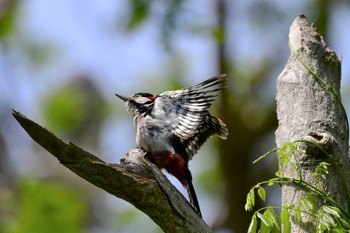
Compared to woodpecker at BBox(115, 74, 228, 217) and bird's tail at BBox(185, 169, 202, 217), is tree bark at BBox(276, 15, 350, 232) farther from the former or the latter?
bird's tail at BBox(185, 169, 202, 217)

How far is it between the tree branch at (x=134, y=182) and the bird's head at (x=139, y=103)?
1385 millimetres

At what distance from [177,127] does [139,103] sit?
53 centimetres

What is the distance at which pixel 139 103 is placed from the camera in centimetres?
509

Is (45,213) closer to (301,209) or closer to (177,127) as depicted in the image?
(177,127)

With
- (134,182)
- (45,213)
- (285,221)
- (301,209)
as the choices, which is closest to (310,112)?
(301,209)

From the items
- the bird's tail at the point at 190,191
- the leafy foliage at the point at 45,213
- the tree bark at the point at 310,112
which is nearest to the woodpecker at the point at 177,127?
the bird's tail at the point at 190,191

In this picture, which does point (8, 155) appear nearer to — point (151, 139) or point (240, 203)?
point (240, 203)

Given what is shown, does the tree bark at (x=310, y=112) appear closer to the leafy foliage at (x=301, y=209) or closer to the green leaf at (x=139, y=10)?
the leafy foliage at (x=301, y=209)

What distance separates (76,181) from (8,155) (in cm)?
96

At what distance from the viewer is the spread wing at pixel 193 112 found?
4.32 m

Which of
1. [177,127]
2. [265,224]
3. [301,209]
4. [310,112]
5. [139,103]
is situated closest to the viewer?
[265,224]

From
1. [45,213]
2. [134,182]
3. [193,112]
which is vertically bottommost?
[134,182]

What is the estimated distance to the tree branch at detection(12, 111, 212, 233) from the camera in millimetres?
3174

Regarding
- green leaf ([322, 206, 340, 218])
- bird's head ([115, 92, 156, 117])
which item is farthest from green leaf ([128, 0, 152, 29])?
green leaf ([322, 206, 340, 218])
